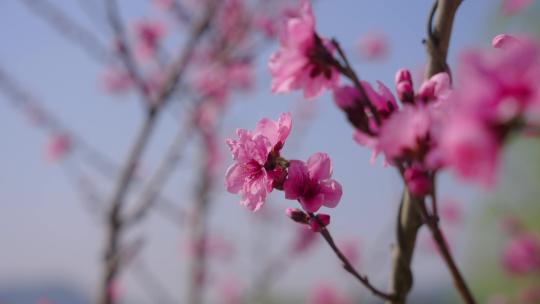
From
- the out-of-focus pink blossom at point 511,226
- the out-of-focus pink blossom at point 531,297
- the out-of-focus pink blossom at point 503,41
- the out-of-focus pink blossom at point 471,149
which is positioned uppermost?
the out-of-focus pink blossom at point 511,226

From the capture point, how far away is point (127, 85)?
510 centimetres

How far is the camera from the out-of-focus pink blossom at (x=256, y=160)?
0.85 metres

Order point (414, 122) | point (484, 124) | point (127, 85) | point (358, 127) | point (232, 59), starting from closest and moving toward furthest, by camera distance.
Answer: point (484, 124) → point (414, 122) → point (358, 127) → point (232, 59) → point (127, 85)

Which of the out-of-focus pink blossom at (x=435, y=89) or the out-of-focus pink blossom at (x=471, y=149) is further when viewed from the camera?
the out-of-focus pink blossom at (x=435, y=89)

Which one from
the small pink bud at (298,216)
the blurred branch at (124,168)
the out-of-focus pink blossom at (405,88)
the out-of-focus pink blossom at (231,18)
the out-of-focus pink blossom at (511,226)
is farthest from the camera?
the out-of-focus pink blossom at (511,226)

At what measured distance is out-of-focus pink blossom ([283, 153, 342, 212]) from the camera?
845 millimetres

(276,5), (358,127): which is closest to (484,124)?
(358,127)

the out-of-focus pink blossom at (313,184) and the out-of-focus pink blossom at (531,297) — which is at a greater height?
the out-of-focus pink blossom at (531,297)

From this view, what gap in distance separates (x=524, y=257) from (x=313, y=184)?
4402 mm

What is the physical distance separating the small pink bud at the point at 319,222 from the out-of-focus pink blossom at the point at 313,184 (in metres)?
0.02

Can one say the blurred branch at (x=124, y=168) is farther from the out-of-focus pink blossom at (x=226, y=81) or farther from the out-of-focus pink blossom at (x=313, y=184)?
the out-of-focus pink blossom at (x=313, y=184)

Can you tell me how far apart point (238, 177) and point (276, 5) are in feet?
11.2

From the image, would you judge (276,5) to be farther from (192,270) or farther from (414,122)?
(414,122)

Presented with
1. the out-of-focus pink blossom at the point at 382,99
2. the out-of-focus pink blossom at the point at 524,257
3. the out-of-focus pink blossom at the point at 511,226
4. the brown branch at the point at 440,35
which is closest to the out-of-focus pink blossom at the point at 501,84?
the out-of-focus pink blossom at the point at 382,99
